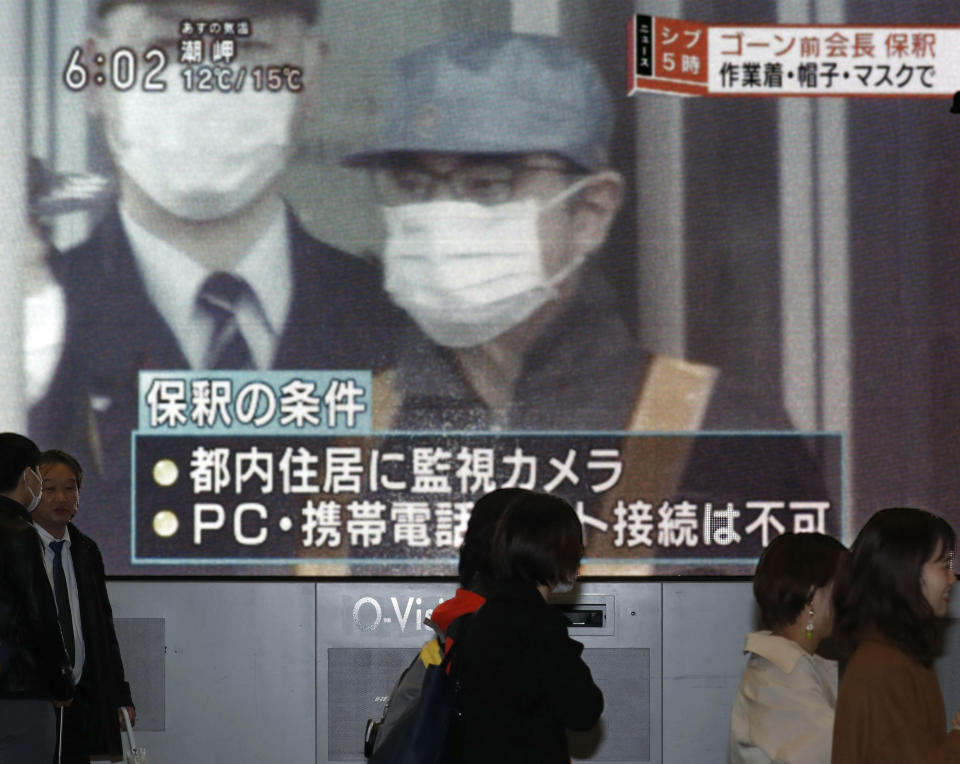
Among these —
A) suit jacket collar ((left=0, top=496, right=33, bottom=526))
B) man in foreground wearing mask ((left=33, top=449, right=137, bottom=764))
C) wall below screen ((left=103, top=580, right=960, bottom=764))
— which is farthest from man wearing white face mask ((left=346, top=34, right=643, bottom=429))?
suit jacket collar ((left=0, top=496, right=33, bottom=526))

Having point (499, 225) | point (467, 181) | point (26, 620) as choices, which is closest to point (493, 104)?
point (467, 181)

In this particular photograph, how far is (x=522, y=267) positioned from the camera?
15.1 feet

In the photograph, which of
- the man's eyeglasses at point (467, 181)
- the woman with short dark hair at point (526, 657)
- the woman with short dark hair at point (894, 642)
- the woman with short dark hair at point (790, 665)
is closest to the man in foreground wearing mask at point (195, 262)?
the man's eyeglasses at point (467, 181)

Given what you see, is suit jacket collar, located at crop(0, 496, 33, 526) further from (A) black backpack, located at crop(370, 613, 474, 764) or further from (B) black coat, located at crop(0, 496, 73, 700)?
(A) black backpack, located at crop(370, 613, 474, 764)

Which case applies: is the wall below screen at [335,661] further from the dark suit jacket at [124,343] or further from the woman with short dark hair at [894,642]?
the woman with short dark hair at [894,642]

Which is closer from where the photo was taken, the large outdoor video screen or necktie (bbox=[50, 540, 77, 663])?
necktie (bbox=[50, 540, 77, 663])

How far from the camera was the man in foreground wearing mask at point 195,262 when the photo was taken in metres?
4.61

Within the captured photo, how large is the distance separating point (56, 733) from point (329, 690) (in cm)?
100

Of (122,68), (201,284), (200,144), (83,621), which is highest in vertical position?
(122,68)

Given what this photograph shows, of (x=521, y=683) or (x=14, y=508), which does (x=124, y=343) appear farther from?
(x=521, y=683)

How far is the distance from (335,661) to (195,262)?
1.40 metres

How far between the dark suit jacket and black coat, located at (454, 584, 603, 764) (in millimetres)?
2079

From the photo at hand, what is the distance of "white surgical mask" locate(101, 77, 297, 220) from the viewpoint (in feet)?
15.3

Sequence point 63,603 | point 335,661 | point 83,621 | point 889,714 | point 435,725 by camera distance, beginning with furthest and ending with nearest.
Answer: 1. point 335,661
2. point 83,621
3. point 63,603
4. point 435,725
5. point 889,714
